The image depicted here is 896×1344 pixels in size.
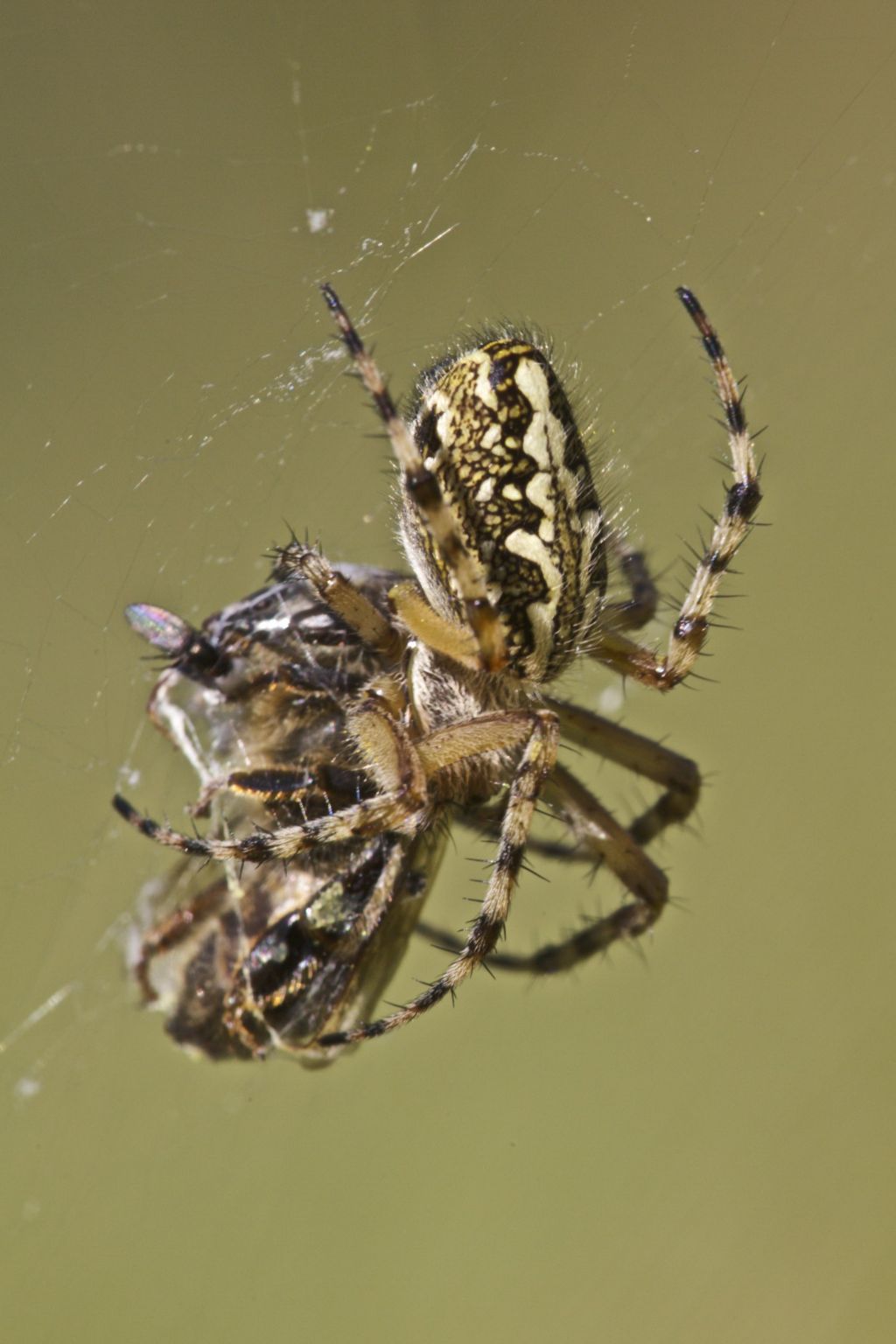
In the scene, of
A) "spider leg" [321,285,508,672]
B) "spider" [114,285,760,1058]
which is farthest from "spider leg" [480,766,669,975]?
"spider leg" [321,285,508,672]

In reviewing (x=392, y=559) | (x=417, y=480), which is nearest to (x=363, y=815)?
(x=417, y=480)

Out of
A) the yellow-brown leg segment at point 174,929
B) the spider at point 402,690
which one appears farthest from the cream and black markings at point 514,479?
the yellow-brown leg segment at point 174,929

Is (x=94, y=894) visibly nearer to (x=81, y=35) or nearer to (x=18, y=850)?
(x=18, y=850)

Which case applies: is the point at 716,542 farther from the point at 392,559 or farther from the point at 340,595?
the point at 392,559

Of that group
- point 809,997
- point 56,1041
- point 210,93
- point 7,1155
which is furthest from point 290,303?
point 809,997

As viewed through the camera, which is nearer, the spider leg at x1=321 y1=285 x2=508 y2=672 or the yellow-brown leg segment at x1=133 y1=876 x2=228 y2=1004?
the spider leg at x1=321 y1=285 x2=508 y2=672

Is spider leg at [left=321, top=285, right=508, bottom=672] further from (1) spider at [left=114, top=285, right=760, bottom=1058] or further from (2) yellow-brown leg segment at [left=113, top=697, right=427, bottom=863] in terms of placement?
(2) yellow-brown leg segment at [left=113, top=697, right=427, bottom=863]

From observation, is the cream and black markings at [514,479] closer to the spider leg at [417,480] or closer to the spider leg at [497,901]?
the spider leg at [417,480]
